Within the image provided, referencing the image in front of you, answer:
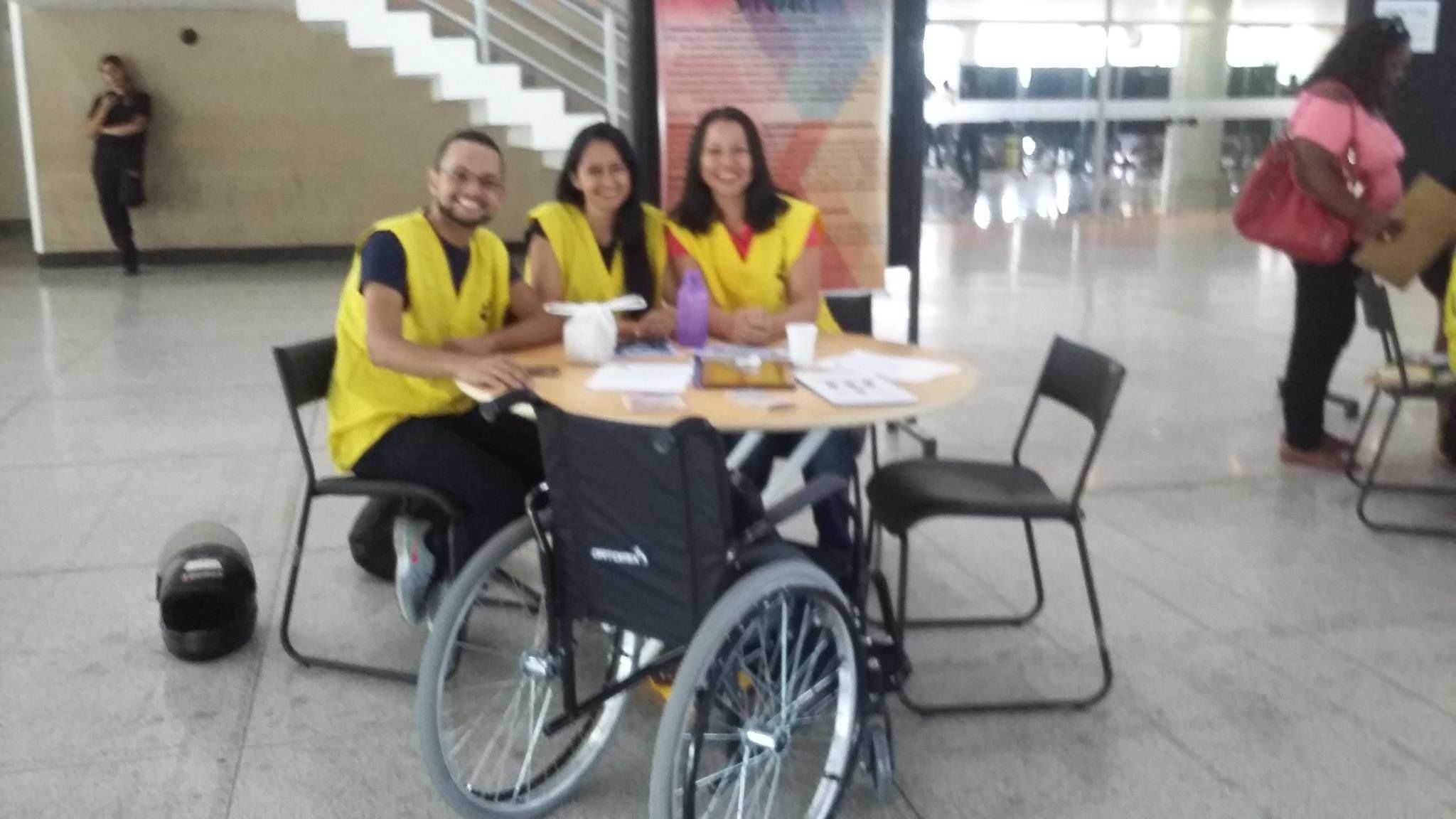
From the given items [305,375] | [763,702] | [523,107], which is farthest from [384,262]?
[523,107]

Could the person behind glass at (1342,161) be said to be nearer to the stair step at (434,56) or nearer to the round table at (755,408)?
the round table at (755,408)

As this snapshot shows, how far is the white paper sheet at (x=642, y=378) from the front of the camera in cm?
239

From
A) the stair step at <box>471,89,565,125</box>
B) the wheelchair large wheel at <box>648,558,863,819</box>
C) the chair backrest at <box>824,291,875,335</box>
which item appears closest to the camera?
the wheelchair large wheel at <box>648,558,863,819</box>

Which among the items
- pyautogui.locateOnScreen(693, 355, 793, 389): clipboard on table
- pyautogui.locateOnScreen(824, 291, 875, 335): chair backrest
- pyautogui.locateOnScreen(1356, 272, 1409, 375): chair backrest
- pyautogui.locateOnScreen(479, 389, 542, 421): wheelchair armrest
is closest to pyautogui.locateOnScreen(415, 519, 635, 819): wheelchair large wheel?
pyautogui.locateOnScreen(479, 389, 542, 421): wheelchair armrest

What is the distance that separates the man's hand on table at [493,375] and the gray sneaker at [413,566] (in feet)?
1.51

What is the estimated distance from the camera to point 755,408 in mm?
2229

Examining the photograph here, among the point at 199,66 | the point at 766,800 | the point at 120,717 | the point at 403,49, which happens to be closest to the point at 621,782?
the point at 766,800

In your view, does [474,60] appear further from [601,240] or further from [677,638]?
[677,638]

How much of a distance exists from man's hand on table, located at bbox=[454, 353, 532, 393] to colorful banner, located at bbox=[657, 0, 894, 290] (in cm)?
160

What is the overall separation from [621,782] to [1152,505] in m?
2.20

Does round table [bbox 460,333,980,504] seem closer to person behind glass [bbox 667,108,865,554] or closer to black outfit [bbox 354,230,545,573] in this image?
black outfit [bbox 354,230,545,573]

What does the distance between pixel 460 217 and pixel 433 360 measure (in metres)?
0.40

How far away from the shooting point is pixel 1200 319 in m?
6.83

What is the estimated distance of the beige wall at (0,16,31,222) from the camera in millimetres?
10633
